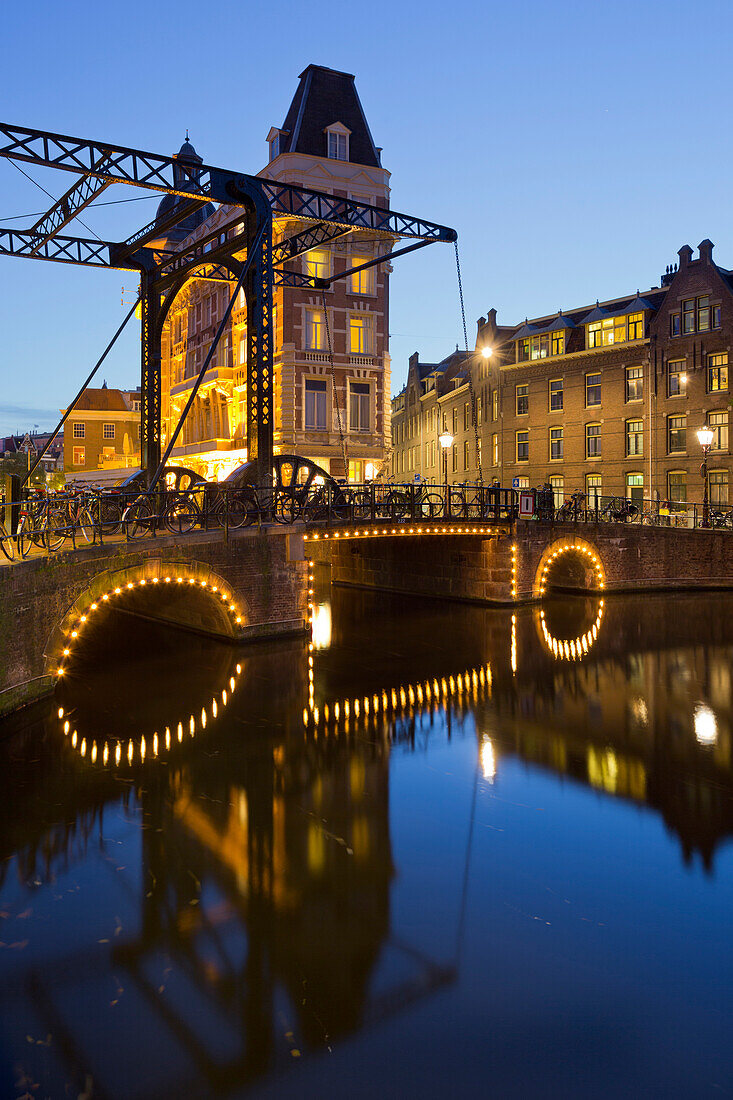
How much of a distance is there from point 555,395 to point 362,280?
58.8 feet

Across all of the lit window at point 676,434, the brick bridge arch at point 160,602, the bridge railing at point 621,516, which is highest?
the lit window at point 676,434

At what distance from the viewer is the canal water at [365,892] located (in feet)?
17.3

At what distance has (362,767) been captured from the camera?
1148cm

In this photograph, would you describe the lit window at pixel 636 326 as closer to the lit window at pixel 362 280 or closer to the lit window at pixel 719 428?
the lit window at pixel 719 428

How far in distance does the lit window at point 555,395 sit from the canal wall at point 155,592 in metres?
30.7

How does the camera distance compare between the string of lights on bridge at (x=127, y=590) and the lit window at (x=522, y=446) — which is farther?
the lit window at (x=522, y=446)

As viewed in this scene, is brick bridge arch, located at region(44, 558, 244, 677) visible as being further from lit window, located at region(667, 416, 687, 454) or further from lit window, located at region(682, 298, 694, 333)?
lit window, located at region(682, 298, 694, 333)

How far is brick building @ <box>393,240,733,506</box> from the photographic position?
124 feet

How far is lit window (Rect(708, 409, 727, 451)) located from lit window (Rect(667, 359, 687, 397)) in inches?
86.1

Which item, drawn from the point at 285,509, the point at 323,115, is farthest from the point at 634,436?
the point at 285,509

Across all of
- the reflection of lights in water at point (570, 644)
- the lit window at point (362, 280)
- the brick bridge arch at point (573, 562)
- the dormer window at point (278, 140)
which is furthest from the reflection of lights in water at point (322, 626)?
the dormer window at point (278, 140)

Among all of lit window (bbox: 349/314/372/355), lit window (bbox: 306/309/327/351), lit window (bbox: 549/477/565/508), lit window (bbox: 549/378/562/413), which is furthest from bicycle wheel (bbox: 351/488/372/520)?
Result: lit window (bbox: 549/378/562/413)

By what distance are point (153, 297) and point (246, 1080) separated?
20.7 m

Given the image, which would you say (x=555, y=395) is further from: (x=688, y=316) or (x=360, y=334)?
(x=360, y=334)
